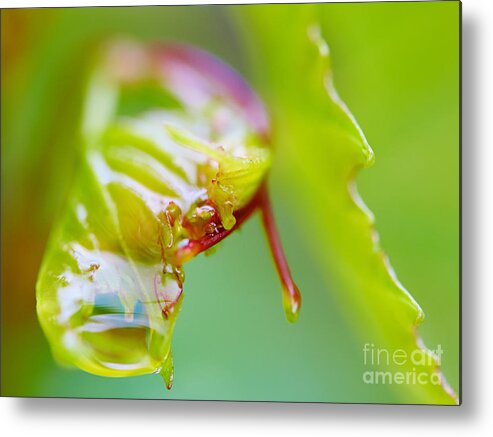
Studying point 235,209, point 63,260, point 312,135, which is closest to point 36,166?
point 63,260

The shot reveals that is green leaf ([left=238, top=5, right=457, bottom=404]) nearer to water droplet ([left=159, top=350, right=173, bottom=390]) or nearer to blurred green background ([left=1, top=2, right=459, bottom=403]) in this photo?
blurred green background ([left=1, top=2, right=459, bottom=403])

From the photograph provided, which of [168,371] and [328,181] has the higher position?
[328,181]

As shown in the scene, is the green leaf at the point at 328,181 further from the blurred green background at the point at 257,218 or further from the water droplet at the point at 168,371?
the water droplet at the point at 168,371

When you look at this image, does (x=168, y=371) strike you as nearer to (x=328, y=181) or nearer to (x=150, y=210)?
(x=150, y=210)

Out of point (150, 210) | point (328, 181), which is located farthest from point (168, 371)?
point (328, 181)

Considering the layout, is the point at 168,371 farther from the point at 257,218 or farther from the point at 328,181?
the point at 328,181
